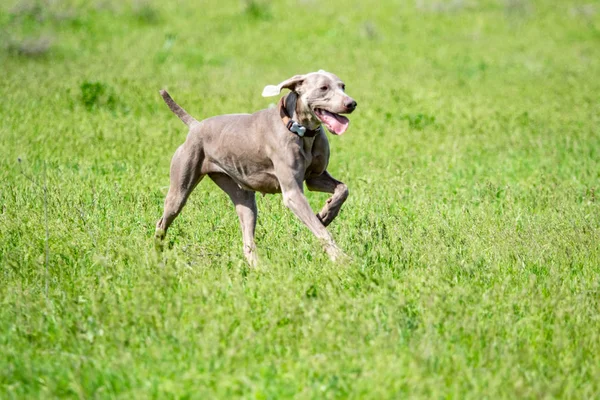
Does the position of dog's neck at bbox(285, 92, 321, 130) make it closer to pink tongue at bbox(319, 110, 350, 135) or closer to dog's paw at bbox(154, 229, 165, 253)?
pink tongue at bbox(319, 110, 350, 135)

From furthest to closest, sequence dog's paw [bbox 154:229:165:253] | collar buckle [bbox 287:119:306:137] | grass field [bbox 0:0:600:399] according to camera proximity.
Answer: dog's paw [bbox 154:229:165:253], collar buckle [bbox 287:119:306:137], grass field [bbox 0:0:600:399]

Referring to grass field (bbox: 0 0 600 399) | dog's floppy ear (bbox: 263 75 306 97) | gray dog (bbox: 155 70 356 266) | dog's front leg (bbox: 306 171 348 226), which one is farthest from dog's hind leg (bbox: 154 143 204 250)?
dog's front leg (bbox: 306 171 348 226)

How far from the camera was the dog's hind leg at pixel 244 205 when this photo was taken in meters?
6.55

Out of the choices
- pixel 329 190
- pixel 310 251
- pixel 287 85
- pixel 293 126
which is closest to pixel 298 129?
pixel 293 126

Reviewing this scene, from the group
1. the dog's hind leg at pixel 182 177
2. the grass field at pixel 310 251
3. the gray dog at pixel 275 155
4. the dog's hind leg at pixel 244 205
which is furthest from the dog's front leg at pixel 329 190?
the dog's hind leg at pixel 182 177

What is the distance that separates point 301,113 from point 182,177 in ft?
3.68

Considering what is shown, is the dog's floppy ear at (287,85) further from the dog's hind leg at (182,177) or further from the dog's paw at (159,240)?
the dog's paw at (159,240)

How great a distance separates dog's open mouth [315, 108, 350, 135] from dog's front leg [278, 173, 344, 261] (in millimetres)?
430

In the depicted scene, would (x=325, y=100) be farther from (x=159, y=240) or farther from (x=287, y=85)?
(x=159, y=240)

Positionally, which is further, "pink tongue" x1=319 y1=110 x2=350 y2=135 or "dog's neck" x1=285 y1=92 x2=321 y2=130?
"dog's neck" x1=285 y1=92 x2=321 y2=130

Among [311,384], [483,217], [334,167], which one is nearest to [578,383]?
[311,384]

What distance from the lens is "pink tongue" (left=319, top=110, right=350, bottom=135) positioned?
5.80 m

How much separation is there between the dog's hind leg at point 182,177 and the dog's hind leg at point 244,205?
0.28 metres

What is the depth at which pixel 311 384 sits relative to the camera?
396 cm
